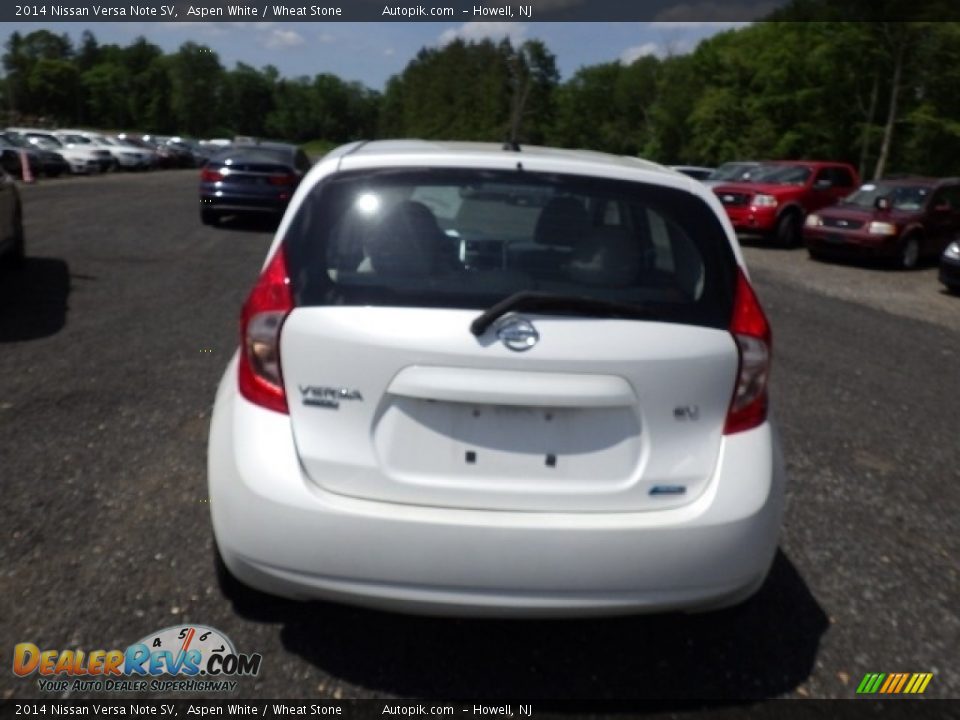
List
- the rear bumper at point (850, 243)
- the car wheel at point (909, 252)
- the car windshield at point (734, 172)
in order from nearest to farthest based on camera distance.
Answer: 1. the rear bumper at point (850, 243)
2. the car wheel at point (909, 252)
3. the car windshield at point (734, 172)

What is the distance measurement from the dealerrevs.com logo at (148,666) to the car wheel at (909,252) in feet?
55.5

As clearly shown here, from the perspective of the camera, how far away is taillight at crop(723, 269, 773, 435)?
3238 millimetres

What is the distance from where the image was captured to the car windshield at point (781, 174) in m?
21.8

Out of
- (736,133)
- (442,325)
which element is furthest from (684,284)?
(736,133)

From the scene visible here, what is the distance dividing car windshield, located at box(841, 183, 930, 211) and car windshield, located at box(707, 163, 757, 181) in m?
3.29

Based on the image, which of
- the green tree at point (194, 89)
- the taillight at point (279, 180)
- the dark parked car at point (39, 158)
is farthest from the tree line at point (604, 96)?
the dark parked car at point (39, 158)

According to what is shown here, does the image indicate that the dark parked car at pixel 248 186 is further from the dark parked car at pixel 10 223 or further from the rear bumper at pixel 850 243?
the rear bumper at pixel 850 243

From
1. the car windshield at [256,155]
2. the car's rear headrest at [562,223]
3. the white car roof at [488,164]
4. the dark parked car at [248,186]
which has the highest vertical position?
the white car roof at [488,164]

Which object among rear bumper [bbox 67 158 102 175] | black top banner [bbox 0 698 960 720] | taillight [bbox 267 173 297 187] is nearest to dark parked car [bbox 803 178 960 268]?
taillight [bbox 267 173 297 187]

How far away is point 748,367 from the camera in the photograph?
10.7 ft

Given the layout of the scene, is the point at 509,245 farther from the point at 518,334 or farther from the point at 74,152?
the point at 74,152

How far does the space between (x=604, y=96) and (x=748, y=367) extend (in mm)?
101782

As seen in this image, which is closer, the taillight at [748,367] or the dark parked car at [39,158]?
A: the taillight at [748,367]

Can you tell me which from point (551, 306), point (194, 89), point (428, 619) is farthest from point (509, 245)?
point (194, 89)
